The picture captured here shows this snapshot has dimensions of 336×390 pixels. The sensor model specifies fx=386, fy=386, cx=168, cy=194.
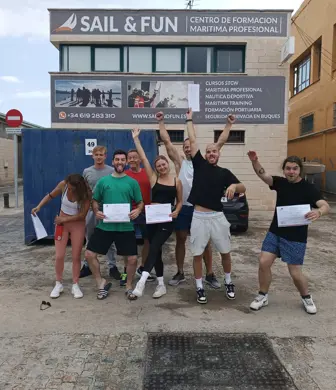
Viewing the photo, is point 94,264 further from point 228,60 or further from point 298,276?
point 228,60

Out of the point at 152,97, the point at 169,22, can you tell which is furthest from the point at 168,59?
the point at 152,97

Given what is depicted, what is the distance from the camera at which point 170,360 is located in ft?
10.9

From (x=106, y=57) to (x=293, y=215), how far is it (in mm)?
9912

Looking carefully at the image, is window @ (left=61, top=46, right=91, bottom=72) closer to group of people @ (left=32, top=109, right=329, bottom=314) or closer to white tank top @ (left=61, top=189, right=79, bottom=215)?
group of people @ (left=32, top=109, right=329, bottom=314)

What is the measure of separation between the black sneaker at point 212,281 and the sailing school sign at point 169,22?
902 cm

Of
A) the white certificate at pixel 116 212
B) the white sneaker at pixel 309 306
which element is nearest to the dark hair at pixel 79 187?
the white certificate at pixel 116 212

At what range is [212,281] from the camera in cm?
533

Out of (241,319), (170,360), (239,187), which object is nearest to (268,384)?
(170,360)

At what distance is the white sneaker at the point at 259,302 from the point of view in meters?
4.43

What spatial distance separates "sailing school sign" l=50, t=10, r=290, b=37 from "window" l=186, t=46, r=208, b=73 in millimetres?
493

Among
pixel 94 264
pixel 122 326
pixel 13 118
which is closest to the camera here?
pixel 122 326

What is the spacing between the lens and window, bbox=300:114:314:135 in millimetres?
21889

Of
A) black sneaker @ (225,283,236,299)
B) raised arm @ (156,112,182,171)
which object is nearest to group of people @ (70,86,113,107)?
raised arm @ (156,112,182,171)

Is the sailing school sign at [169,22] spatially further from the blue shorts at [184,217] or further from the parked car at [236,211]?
the blue shorts at [184,217]
